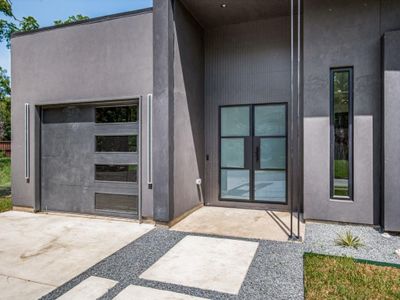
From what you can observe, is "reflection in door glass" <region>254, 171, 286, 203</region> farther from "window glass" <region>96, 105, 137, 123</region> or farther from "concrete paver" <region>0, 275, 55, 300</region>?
"concrete paver" <region>0, 275, 55, 300</region>

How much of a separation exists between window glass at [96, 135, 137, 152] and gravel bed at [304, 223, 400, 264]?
11.6 ft

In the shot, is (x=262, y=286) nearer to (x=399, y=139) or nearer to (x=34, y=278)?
(x=34, y=278)

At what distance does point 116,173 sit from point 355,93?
15.3 feet

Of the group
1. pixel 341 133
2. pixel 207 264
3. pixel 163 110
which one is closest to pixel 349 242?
pixel 341 133

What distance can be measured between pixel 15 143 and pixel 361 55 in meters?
7.22

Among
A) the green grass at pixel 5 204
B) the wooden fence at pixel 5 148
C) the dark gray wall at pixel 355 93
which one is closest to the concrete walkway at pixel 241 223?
the dark gray wall at pixel 355 93

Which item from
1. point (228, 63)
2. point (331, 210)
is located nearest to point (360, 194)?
point (331, 210)

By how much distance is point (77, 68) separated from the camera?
5.56 meters

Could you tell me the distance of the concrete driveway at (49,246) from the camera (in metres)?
2.93

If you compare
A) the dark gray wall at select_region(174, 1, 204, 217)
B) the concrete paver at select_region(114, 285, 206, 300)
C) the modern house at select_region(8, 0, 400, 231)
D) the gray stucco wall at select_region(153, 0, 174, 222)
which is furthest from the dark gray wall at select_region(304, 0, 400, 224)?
the concrete paver at select_region(114, 285, 206, 300)

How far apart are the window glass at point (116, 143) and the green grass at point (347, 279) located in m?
3.61

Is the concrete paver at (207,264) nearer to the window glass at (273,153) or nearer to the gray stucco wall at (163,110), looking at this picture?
the gray stucco wall at (163,110)

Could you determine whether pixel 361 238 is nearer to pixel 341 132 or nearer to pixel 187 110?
pixel 341 132

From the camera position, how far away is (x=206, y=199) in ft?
21.5
